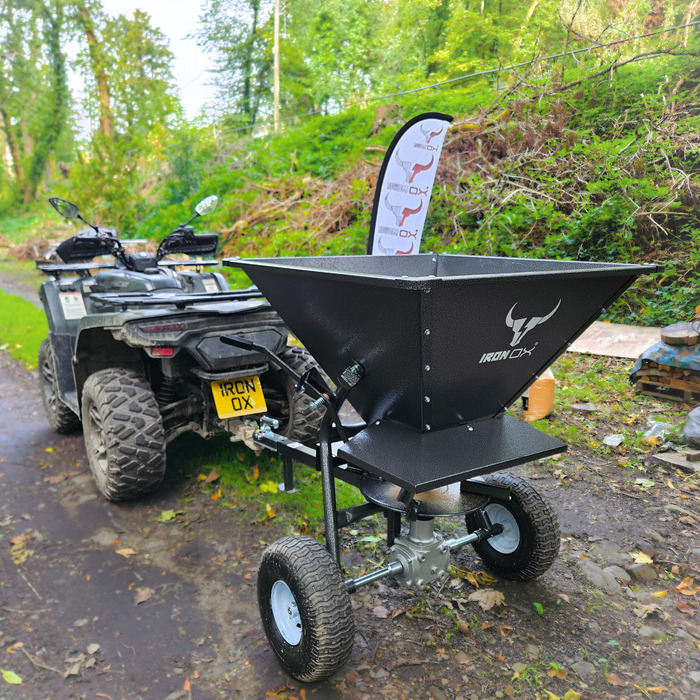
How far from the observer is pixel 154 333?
3236 mm

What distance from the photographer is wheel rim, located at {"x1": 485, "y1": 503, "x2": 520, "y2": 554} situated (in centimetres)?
284

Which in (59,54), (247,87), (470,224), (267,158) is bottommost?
(470,224)

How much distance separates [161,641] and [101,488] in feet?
4.65

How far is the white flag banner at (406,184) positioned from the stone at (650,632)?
3.76 meters

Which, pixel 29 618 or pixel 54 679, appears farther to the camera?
pixel 29 618

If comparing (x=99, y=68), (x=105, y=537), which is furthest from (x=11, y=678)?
(x=99, y=68)

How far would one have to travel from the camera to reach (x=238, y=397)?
139 inches

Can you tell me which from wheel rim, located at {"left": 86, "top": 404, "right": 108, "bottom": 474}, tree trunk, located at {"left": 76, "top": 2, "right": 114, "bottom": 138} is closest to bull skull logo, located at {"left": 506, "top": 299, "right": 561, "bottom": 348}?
wheel rim, located at {"left": 86, "top": 404, "right": 108, "bottom": 474}

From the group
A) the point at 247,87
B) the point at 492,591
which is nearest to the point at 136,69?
the point at 247,87

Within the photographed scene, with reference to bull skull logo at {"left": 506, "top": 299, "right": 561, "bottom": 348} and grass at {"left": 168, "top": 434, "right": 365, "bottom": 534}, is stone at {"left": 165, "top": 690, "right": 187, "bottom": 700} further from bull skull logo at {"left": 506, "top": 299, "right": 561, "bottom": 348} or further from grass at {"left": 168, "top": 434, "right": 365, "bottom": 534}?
bull skull logo at {"left": 506, "top": 299, "right": 561, "bottom": 348}

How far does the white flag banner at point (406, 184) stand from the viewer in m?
5.46

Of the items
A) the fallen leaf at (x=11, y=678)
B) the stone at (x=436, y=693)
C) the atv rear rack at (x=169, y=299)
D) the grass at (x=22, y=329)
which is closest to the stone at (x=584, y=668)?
the stone at (x=436, y=693)

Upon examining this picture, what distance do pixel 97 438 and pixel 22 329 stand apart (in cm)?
656

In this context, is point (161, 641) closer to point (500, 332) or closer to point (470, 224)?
point (500, 332)
